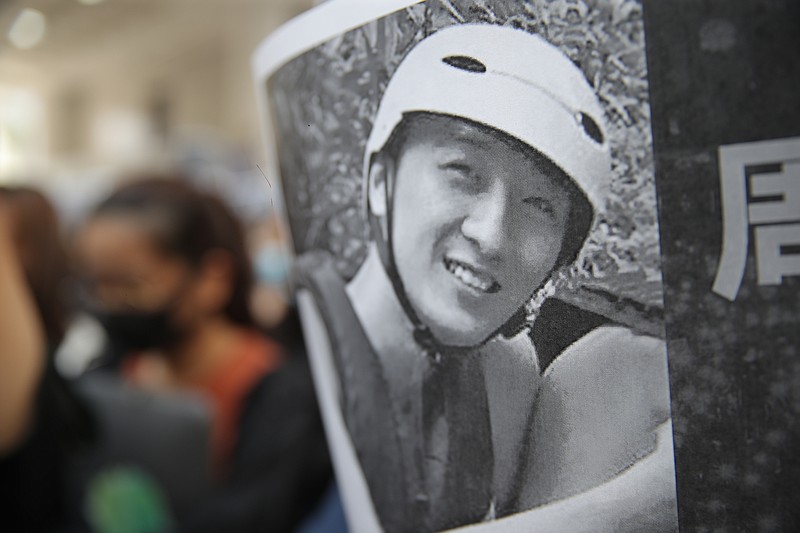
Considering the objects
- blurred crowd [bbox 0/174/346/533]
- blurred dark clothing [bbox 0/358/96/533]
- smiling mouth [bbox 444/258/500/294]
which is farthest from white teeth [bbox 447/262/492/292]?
blurred dark clothing [bbox 0/358/96/533]

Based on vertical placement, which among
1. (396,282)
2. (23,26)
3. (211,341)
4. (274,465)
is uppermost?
(23,26)

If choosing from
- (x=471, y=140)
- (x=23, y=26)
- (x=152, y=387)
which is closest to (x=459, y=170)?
(x=471, y=140)

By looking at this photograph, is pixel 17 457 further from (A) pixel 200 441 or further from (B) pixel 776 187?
(B) pixel 776 187

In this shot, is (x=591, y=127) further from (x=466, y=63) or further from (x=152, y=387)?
(x=152, y=387)

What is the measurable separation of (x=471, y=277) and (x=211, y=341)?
2.30ft

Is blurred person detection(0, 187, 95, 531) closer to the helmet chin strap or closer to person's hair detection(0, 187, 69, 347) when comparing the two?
person's hair detection(0, 187, 69, 347)

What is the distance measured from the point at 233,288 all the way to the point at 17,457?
39 centimetres

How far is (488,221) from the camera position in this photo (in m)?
0.19

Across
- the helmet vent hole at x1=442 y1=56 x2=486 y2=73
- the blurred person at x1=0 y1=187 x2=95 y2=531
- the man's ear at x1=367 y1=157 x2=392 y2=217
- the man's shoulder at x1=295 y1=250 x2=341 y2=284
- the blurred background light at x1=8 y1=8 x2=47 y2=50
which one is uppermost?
the blurred background light at x1=8 y1=8 x2=47 y2=50

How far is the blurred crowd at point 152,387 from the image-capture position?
1.86 ft

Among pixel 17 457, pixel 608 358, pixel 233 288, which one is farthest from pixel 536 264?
pixel 233 288

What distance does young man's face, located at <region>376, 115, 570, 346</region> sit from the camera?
0.61 ft

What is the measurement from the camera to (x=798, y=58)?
17 cm

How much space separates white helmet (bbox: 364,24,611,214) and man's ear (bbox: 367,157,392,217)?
0.02 meters
